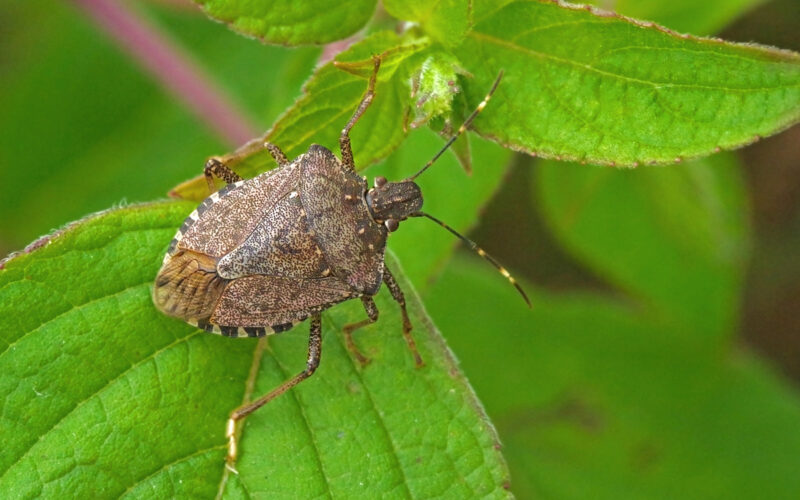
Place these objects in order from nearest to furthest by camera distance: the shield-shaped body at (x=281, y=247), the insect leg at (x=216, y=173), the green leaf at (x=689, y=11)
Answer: the shield-shaped body at (x=281, y=247) < the insect leg at (x=216, y=173) < the green leaf at (x=689, y=11)

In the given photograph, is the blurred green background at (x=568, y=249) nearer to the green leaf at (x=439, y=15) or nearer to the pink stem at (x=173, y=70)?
the pink stem at (x=173, y=70)

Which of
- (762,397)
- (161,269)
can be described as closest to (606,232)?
(762,397)

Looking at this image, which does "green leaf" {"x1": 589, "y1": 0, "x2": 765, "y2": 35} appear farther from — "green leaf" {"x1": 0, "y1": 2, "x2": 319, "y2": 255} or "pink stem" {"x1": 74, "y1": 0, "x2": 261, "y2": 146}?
"green leaf" {"x1": 0, "y1": 2, "x2": 319, "y2": 255}

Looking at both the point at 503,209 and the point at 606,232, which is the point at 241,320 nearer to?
the point at 606,232

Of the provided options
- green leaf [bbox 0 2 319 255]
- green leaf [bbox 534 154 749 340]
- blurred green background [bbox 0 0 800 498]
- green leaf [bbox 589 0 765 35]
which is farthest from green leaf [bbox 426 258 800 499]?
green leaf [bbox 0 2 319 255]

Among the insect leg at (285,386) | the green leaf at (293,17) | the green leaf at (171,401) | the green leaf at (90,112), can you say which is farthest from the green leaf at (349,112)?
the green leaf at (90,112)

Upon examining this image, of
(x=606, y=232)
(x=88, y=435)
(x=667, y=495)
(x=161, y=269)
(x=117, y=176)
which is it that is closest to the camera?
(x=88, y=435)
